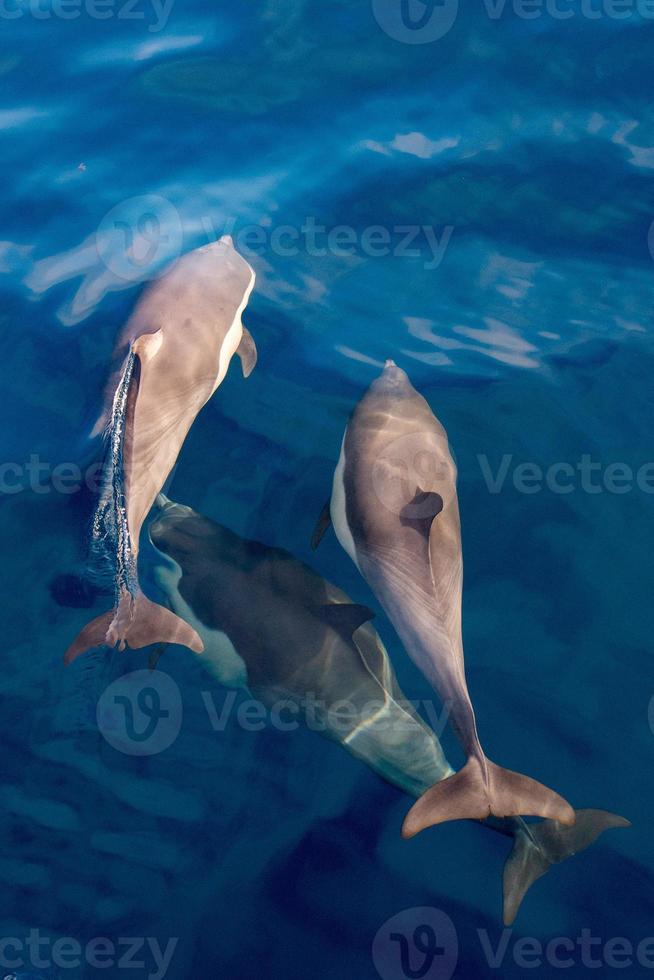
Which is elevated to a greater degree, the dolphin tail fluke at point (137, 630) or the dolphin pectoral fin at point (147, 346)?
the dolphin pectoral fin at point (147, 346)

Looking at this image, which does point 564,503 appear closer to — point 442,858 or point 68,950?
point 442,858

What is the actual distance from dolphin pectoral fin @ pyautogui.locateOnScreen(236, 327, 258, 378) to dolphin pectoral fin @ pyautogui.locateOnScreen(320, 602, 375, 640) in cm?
233

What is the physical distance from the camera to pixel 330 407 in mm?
6746

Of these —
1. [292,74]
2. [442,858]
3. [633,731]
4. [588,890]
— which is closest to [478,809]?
[442,858]

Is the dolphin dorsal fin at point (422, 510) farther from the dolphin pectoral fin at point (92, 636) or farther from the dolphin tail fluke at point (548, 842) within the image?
the dolphin pectoral fin at point (92, 636)

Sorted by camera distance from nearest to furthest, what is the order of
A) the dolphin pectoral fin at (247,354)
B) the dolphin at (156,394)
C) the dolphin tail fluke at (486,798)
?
the dolphin tail fluke at (486,798) < the dolphin at (156,394) < the dolphin pectoral fin at (247,354)

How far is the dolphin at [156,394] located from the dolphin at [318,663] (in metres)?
0.44

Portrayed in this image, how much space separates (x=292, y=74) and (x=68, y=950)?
25.8 ft

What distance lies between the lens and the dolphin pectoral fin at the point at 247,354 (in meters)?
6.97

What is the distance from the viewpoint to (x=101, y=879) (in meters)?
4.93

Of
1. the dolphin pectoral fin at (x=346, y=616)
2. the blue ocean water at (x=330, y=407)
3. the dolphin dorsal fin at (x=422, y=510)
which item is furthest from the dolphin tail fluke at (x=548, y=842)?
the dolphin dorsal fin at (x=422, y=510)

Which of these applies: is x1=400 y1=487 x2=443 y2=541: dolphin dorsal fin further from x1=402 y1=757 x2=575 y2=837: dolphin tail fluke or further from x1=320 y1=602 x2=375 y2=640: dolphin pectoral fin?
x1=402 y1=757 x2=575 y2=837: dolphin tail fluke

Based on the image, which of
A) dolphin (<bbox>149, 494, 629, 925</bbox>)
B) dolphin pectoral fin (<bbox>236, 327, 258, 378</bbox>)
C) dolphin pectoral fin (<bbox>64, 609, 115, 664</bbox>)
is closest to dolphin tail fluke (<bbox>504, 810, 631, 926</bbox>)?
dolphin (<bbox>149, 494, 629, 925</bbox>)

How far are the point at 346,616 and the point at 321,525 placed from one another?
0.79 m
